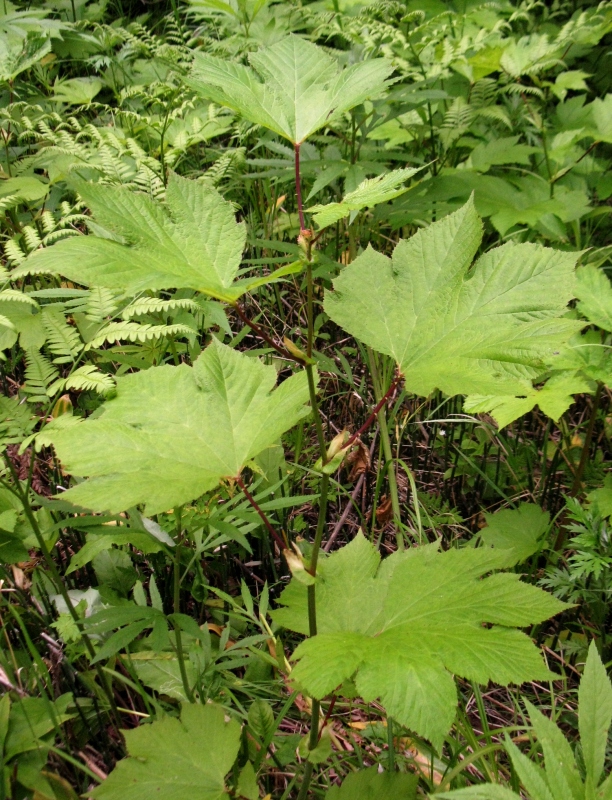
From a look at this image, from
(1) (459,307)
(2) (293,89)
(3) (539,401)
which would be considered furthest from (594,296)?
(2) (293,89)

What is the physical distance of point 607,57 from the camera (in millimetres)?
3604

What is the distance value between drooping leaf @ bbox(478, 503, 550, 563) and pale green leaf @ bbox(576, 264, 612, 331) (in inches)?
22.1

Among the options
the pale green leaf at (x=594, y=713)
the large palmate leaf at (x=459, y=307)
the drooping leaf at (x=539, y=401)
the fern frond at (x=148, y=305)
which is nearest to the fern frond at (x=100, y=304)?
the fern frond at (x=148, y=305)

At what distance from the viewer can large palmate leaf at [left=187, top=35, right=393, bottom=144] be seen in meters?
0.98

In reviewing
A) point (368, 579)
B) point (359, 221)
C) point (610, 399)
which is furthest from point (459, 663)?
point (359, 221)

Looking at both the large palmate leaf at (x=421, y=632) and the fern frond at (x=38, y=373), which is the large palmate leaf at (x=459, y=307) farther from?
the fern frond at (x=38, y=373)

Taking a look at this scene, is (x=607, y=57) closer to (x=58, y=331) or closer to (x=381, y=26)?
(x=381, y=26)

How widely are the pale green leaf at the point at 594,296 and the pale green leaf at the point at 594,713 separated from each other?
3.27 ft

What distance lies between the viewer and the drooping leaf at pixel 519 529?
174 cm

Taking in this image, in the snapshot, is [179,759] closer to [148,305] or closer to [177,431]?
[177,431]

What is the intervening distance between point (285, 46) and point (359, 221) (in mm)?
1456

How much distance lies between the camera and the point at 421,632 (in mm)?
944

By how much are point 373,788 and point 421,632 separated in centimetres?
39

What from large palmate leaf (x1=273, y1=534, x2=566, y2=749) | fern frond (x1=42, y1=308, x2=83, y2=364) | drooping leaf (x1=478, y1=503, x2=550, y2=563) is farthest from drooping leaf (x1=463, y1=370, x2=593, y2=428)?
fern frond (x1=42, y1=308, x2=83, y2=364)
